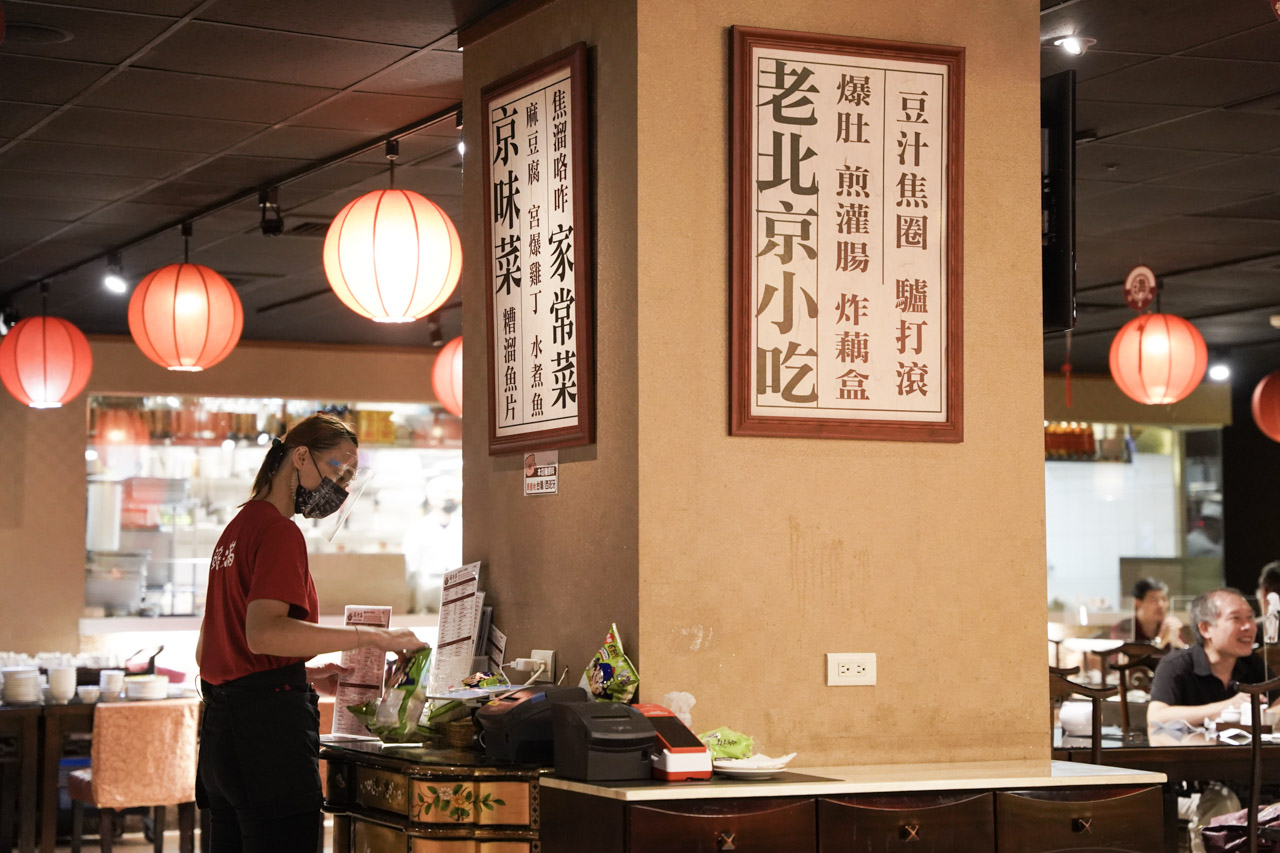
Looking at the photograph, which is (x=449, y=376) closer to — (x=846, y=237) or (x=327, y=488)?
(x=327, y=488)

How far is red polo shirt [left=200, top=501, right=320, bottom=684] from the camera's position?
400 cm

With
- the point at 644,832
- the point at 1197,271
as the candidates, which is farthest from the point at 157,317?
the point at 1197,271

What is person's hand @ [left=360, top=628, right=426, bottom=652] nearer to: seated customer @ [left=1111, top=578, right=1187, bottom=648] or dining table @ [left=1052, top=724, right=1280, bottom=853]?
dining table @ [left=1052, top=724, right=1280, bottom=853]

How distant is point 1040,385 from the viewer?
4.36 metres

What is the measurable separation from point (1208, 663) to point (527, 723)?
3780 mm

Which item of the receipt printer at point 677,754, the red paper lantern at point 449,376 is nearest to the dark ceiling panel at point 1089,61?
the receipt printer at point 677,754

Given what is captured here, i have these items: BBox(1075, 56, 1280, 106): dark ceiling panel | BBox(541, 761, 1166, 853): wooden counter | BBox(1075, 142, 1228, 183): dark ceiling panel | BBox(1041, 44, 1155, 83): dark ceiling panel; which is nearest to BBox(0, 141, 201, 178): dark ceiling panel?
BBox(1041, 44, 1155, 83): dark ceiling panel

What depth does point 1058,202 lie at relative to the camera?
4555 mm

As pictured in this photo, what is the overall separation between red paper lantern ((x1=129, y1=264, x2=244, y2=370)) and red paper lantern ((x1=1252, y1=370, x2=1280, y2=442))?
7.71m

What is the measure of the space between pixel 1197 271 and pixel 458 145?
17.5ft

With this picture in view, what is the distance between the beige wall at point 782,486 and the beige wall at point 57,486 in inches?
303

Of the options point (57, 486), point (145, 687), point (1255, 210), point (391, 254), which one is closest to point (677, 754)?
point (391, 254)

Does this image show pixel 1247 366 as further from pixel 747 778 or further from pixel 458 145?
pixel 747 778

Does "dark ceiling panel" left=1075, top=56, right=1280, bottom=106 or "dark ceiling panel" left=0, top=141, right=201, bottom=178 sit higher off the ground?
"dark ceiling panel" left=1075, top=56, right=1280, bottom=106
